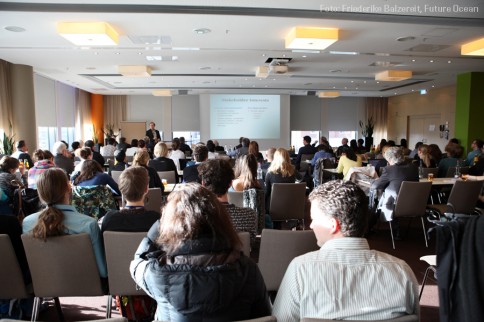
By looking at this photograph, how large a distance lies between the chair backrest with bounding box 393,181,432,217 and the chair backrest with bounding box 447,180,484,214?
0.98 feet

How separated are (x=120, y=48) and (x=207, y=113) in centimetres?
797

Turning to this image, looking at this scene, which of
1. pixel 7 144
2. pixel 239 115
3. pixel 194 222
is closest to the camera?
pixel 194 222

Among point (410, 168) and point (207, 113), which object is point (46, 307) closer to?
point (410, 168)

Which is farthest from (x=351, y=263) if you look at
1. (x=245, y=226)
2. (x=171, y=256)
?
(x=245, y=226)

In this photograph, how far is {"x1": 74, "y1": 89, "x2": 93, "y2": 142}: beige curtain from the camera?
13.6 meters

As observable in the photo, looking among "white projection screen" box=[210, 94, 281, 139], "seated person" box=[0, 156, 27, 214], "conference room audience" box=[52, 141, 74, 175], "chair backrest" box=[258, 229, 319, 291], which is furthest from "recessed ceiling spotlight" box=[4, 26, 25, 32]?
"white projection screen" box=[210, 94, 281, 139]

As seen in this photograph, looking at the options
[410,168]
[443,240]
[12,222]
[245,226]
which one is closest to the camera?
[443,240]

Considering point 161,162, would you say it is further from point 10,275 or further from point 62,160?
point 10,275

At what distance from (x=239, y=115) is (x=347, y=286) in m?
13.7

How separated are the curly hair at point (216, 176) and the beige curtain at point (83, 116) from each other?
483 inches

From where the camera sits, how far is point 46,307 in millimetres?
3031

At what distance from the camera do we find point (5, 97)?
8164 mm

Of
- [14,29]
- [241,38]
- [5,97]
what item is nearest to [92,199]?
[14,29]

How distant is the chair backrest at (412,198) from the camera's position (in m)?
4.44
